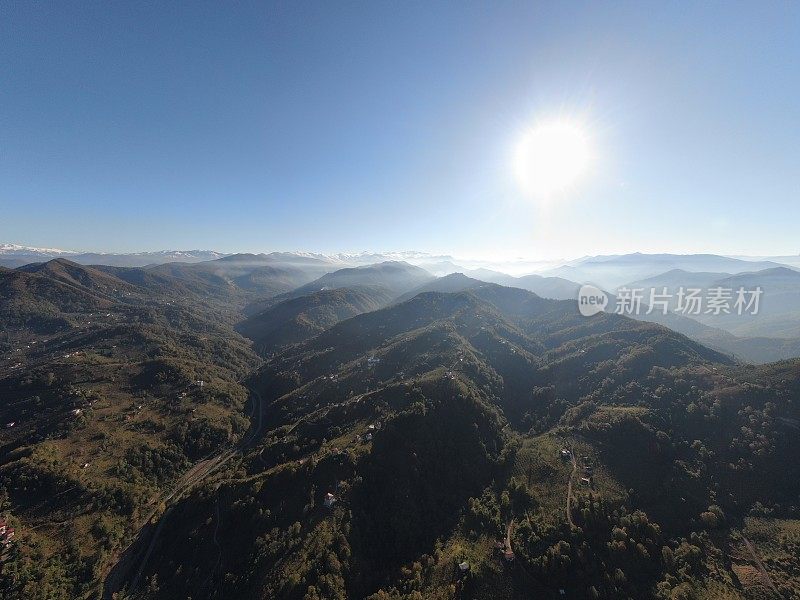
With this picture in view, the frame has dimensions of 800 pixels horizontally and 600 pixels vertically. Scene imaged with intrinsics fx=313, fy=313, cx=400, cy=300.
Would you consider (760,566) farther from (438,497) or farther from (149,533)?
(149,533)

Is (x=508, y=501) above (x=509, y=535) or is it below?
above

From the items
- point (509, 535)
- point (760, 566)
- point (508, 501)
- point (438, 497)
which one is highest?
point (760, 566)

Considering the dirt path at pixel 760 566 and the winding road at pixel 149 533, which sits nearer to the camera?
the dirt path at pixel 760 566

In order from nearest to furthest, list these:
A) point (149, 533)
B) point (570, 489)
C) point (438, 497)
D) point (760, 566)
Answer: point (760, 566) < point (570, 489) < point (438, 497) < point (149, 533)

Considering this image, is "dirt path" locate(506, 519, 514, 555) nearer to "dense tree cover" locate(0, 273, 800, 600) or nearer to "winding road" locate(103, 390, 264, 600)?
"dense tree cover" locate(0, 273, 800, 600)

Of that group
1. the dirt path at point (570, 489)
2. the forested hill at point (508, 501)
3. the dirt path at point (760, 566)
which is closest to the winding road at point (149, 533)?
the forested hill at point (508, 501)

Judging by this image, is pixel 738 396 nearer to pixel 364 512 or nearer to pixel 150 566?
pixel 364 512

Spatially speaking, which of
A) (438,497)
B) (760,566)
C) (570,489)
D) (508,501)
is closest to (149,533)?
(438,497)

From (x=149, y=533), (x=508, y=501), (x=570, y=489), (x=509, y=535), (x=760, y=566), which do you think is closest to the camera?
(x=760, y=566)

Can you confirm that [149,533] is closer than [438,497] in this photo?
No

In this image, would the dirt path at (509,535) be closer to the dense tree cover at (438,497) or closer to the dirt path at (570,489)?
the dense tree cover at (438,497)

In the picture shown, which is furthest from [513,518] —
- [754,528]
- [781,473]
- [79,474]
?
[79,474]
